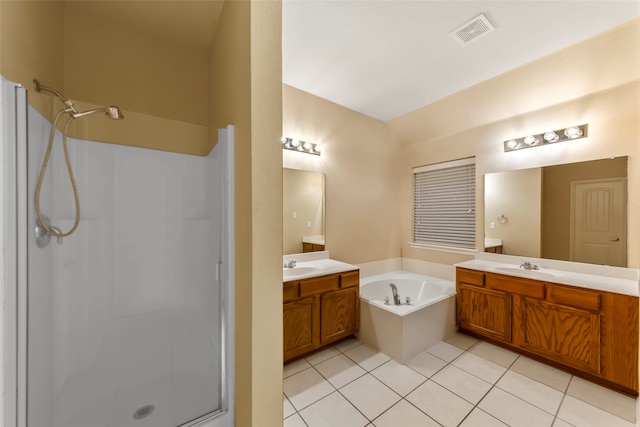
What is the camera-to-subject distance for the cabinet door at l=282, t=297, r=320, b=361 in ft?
6.71

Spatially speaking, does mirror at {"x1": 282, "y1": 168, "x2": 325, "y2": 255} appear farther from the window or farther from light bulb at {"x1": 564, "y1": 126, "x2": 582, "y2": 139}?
light bulb at {"x1": 564, "y1": 126, "x2": 582, "y2": 139}

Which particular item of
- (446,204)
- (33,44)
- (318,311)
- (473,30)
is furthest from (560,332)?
(33,44)

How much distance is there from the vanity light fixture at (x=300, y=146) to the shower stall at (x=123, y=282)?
3.94 ft

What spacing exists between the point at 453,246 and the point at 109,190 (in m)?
3.54

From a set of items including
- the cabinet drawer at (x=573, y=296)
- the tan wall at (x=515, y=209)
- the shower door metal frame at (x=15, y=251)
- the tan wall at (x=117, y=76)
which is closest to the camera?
the shower door metal frame at (x=15, y=251)

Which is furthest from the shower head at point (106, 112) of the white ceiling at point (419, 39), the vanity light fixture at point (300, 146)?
the vanity light fixture at point (300, 146)

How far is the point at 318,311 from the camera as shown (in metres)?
2.22

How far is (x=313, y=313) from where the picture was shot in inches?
86.3

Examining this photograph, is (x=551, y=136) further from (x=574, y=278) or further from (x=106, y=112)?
(x=106, y=112)

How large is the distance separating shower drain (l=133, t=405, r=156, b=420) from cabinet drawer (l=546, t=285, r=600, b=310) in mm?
3015

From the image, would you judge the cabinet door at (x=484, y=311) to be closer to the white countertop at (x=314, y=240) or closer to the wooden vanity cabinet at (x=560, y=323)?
the wooden vanity cabinet at (x=560, y=323)

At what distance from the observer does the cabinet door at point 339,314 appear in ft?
7.44

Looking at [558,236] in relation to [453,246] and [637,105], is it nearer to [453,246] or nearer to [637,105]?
[453,246]

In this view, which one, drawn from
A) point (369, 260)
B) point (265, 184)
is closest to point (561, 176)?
point (369, 260)
